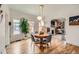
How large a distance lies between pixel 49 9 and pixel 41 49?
2.89ft

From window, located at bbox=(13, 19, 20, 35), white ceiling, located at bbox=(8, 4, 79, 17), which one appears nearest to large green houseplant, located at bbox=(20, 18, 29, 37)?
window, located at bbox=(13, 19, 20, 35)

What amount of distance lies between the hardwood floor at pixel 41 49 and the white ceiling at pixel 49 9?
602mm

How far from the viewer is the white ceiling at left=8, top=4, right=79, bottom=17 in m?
2.57

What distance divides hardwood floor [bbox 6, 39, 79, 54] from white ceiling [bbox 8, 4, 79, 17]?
602mm

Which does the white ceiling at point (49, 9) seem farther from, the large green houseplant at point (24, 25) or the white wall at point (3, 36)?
the white wall at point (3, 36)

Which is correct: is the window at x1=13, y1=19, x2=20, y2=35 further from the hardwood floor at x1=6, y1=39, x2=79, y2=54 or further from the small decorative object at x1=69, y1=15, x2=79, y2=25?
the small decorative object at x1=69, y1=15, x2=79, y2=25

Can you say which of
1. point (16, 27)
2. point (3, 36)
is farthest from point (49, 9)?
point (3, 36)

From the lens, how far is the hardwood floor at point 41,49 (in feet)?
8.51

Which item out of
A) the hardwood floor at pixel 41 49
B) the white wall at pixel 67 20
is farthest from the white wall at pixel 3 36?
the white wall at pixel 67 20

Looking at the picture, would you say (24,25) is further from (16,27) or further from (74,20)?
(74,20)

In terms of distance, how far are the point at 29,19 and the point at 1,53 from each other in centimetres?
93

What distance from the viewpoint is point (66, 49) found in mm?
2617

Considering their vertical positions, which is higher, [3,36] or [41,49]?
[3,36]

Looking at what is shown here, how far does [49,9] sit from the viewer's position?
2.63 m
